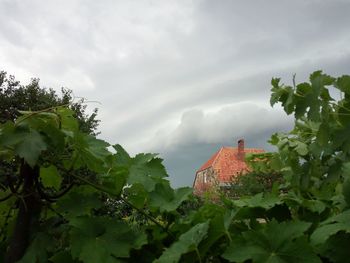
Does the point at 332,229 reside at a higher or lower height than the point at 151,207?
lower

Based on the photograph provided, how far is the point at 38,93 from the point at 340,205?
2627 centimetres

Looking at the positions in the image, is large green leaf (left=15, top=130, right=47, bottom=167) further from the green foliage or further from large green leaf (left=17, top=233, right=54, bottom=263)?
large green leaf (left=17, top=233, right=54, bottom=263)

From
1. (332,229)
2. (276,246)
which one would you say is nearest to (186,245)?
(276,246)

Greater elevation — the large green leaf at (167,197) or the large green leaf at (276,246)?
the large green leaf at (167,197)

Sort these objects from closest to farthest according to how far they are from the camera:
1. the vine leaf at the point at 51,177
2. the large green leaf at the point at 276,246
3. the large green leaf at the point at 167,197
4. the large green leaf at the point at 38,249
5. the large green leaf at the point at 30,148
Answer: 1. the large green leaf at the point at 276,246
2. the large green leaf at the point at 30,148
3. the large green leaf at the point at 38,249
4. the large green leaf at the point at 167,197
5. the vine leaf at the point at 51,177

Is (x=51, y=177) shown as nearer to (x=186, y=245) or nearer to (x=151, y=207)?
(x=151, y=207)

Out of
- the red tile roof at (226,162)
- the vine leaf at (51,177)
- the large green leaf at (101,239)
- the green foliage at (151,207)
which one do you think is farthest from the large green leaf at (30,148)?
the red tile roof at (226,162)

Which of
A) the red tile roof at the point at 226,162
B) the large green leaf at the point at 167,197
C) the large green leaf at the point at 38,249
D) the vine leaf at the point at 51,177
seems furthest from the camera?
the red tile roof at the point at 226,162

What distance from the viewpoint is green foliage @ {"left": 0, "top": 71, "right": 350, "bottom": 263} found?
1180 millimetres

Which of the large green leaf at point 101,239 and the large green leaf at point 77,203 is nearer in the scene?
the large green leaf at point 101,239

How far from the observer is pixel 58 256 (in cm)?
138

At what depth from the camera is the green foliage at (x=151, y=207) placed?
118 cm

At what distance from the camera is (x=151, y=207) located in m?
1.52

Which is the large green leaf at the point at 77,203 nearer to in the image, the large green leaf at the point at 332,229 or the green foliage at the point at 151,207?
the green foliage at the point at 151,207
